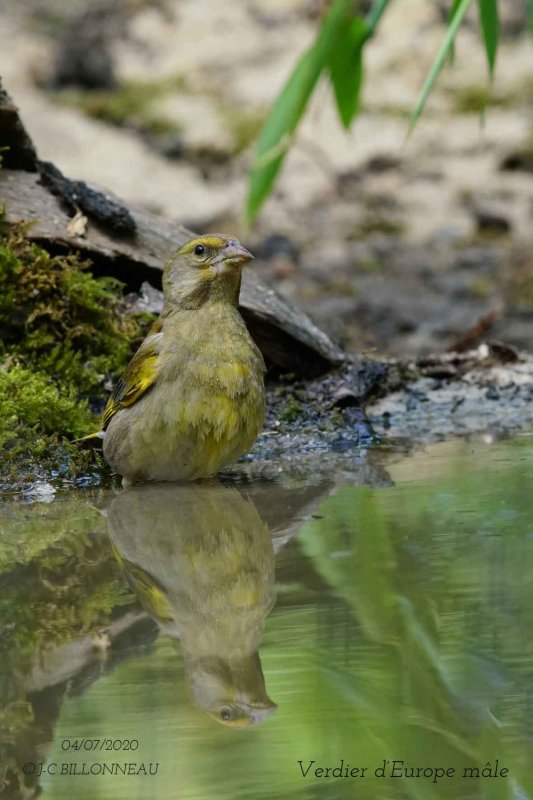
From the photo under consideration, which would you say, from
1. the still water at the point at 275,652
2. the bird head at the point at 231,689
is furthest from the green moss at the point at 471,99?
the bird head at the point at 231,689

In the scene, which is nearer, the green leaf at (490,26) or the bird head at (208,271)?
the green leaf at (490,26)

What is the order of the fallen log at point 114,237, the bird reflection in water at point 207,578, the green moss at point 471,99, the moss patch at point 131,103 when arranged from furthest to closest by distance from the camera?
the green moss at point 471,99, the moss patch at point 131,103, the fallen log at point 114,237, the bird reflection in water at point 207,578

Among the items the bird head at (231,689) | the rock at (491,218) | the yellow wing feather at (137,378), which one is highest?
the bird head at (231,689)

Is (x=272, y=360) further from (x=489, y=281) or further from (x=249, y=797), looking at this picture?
(x=249, y=797)

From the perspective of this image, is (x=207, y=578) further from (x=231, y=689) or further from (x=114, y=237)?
(x=114, y=237)

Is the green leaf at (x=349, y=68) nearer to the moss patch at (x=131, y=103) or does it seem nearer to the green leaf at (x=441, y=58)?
the green leaf at (x=441, y=58)

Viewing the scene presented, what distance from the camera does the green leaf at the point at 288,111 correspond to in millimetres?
1414

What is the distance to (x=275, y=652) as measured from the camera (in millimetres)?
2723

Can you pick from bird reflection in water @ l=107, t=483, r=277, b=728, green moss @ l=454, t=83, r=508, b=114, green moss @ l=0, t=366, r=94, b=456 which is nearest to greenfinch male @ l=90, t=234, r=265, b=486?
bird reflection in water @ l=107, t=483, r=277, b=728

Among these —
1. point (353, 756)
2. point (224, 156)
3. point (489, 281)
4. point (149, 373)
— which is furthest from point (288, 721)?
point (224, 156)

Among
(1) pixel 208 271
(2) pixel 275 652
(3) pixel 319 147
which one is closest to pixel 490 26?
(2) pixel 275 652

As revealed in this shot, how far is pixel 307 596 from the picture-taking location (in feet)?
10.5

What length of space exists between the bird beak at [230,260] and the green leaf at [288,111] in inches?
166

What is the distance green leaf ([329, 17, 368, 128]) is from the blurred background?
8.33 meters
